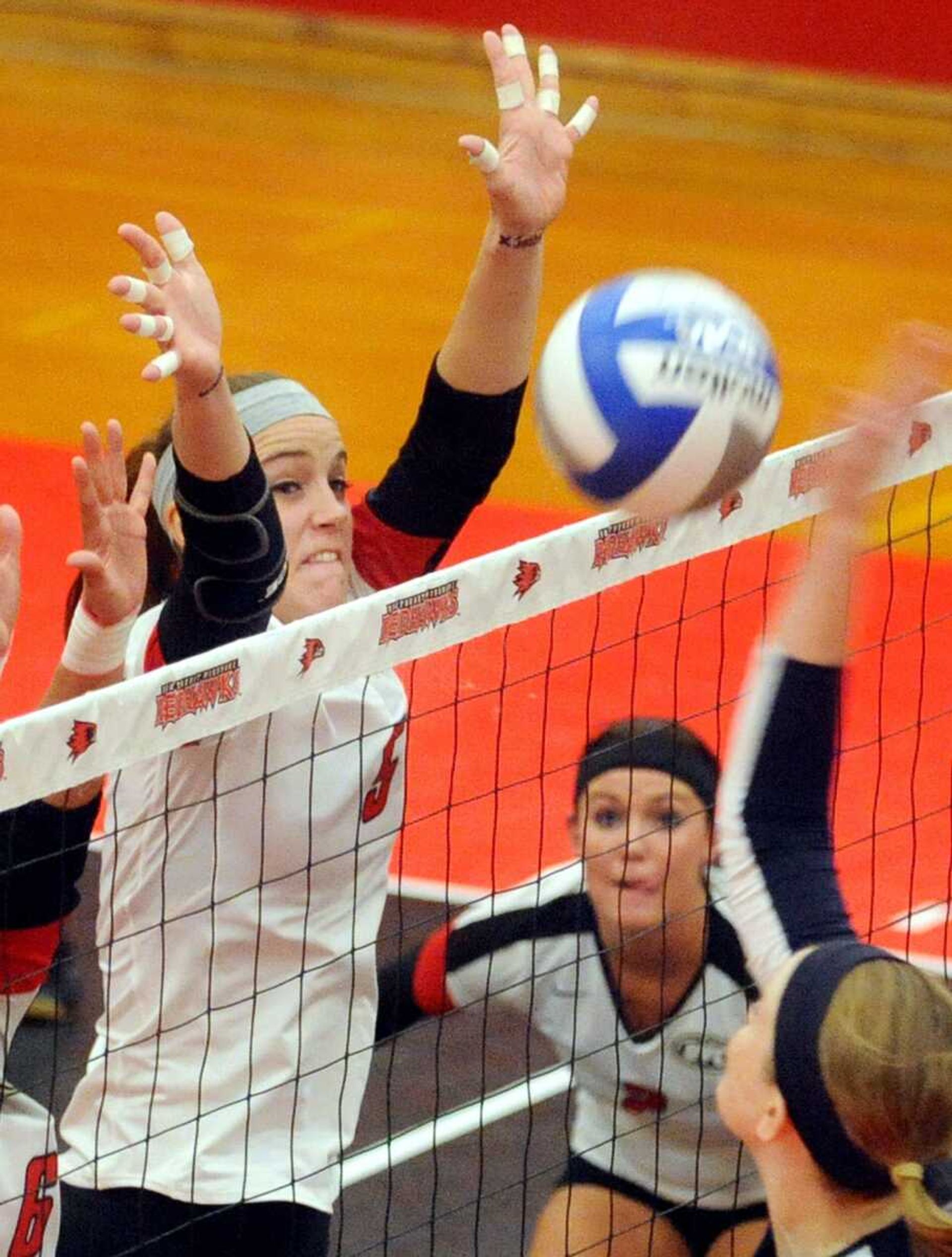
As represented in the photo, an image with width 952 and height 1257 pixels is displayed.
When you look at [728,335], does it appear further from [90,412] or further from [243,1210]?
[90,412]

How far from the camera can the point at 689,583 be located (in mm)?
6949

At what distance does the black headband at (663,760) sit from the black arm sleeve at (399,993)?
15.4 inches

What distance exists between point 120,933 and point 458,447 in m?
0.90

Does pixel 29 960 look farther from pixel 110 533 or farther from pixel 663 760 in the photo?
pixel 663 760

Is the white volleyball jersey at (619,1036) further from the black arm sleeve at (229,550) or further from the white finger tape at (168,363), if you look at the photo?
the white finger tape at (168,363)

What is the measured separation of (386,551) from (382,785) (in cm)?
49

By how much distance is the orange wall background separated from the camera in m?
11.3

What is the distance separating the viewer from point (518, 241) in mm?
3336

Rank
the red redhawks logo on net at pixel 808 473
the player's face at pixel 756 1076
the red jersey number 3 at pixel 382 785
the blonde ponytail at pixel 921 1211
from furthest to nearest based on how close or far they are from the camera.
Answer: the red redhawks logo on net at pixel 808 473 < the red jersey number 3 at pixel 382 785 < the player's face at pixel 756 1076 < the blonde ponytail at pixel 921 1211

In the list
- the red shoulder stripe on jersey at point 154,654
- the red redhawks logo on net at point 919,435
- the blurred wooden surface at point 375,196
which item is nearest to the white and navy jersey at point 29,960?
the red shoulder stripe on jersey at point 154,654

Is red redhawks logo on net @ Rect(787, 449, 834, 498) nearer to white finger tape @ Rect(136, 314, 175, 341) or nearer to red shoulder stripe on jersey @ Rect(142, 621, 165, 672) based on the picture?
red shoulder stripe on jersey @ Rect(142, 621, 165, 672)

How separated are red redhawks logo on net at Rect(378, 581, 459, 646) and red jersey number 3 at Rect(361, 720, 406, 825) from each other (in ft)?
0.52

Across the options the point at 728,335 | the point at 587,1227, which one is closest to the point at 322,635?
the point at 728,335

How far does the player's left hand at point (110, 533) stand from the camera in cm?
277
